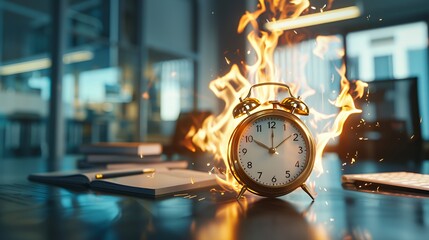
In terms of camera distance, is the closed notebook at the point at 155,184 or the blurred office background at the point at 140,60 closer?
the closed notebook at the point at 155,184

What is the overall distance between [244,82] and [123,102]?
3.65 m

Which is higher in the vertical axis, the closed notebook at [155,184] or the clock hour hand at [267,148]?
the clock hour hand at [267,148]

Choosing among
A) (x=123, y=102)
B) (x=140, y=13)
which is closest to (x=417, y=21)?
(x=140, y=13)

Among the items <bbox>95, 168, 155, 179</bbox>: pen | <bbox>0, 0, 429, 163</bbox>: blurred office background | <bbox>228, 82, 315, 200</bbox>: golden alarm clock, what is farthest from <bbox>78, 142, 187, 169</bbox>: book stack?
<bbox>0, 0, 429, 163</bbox>: blurred office background

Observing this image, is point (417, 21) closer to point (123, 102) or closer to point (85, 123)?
point (123, 102)

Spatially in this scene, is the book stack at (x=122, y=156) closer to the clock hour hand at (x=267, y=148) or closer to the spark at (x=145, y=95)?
the clock hour hand at (x=267, y=148)

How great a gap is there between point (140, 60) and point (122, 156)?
9.76 feet

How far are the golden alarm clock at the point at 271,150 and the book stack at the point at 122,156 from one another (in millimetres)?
608

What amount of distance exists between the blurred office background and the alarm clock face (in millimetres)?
3507

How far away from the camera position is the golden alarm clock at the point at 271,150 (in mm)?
695

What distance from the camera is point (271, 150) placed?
0.71m

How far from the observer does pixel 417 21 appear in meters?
4.88

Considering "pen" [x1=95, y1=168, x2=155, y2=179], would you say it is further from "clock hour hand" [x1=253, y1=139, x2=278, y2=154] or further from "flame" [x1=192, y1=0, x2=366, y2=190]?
"clock hour hand" [x1=253, y1=139, x2=278, y2=154]

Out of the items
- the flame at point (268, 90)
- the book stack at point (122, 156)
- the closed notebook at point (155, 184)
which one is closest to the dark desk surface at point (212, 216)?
the closed notebook at point (155, 184)
